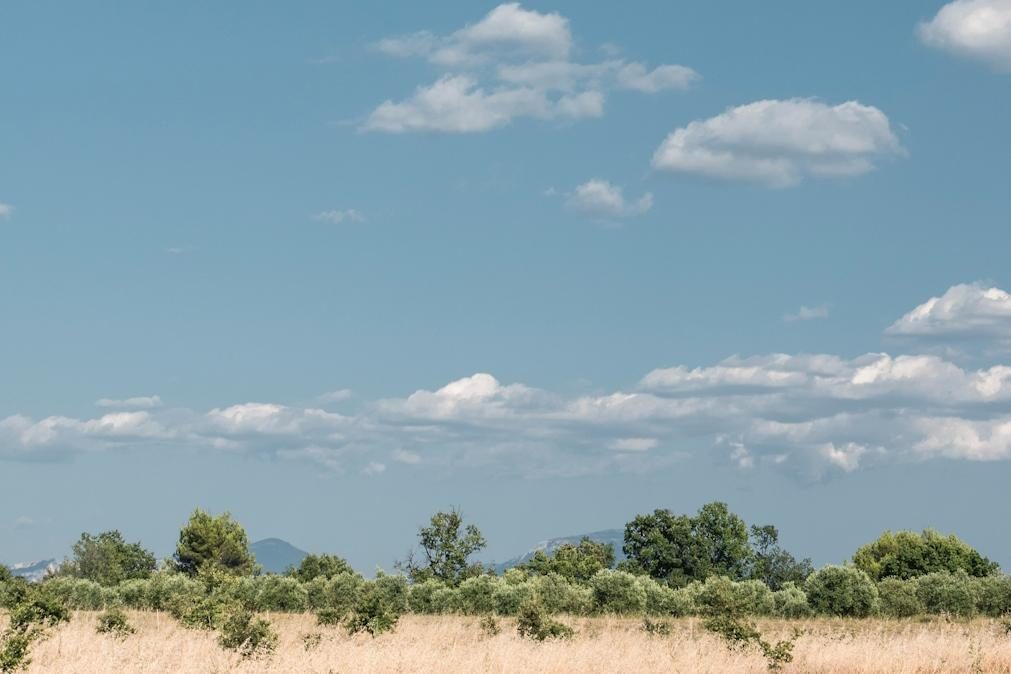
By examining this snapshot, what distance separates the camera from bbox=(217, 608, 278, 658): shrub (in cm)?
3074

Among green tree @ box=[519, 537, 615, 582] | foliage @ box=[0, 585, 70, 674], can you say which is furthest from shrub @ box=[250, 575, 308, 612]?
green tree @ box=[519, 537, 615, 582]

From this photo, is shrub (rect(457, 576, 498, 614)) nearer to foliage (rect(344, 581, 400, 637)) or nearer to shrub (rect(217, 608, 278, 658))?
foliage (rect(344, 581, 400, 637))

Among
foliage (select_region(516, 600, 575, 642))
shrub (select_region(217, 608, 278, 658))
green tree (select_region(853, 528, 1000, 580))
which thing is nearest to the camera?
shrub (select_region(217, 608, 278, 658))

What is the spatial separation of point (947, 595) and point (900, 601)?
1.97 metres

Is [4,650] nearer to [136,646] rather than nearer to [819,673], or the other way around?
[136,646]

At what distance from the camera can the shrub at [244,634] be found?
3074cm

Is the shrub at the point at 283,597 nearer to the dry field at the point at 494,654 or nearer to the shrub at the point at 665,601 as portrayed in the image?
the dry field at the point at 494,654

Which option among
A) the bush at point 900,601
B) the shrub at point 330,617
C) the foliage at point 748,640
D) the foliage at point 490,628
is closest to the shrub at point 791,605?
the bush at point 900,601

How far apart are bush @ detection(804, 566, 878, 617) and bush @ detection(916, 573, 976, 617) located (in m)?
1.97

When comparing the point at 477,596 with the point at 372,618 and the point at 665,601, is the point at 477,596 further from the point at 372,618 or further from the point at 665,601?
the point at 372,618

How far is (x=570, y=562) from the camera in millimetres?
100938

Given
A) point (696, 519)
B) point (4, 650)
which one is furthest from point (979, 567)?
point (4, 650)

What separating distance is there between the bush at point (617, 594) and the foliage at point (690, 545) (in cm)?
5489

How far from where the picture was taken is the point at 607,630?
38.4 metres
